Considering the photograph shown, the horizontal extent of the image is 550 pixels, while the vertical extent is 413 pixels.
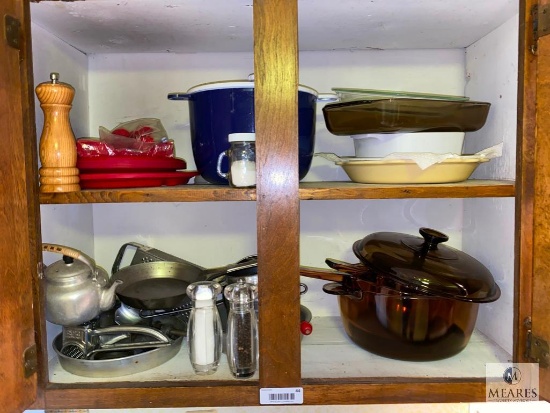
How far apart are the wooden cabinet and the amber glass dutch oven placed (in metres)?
0.07

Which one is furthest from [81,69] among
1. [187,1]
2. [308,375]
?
[308,375]

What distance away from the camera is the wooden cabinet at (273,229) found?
65cm

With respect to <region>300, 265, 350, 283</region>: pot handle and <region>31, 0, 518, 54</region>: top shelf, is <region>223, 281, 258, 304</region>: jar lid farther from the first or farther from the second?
<region>31, 0, 518, 54</region>: top shelf

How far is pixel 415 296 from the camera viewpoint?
2.52 feet

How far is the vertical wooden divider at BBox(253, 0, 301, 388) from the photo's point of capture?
665mm

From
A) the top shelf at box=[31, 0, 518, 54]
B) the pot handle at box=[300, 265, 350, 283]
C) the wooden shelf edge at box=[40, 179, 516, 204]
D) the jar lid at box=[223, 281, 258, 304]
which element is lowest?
the jar lid at box=[223, 281, 258, 304]

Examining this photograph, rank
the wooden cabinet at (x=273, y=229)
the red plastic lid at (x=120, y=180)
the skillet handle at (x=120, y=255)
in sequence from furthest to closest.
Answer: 1. the skillet handle at (x=120, y=255)
2. the red plastic lid at (x=120, y=180)
3. the wooden cabinet at (x=273, y=229)

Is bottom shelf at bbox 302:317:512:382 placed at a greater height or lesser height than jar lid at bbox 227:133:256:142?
lesser

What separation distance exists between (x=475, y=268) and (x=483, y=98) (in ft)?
1.25

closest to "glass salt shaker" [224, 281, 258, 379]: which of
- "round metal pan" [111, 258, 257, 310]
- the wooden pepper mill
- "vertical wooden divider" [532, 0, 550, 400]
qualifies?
"round metal pan" [111, 258, 257, 310]

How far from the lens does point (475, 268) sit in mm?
781

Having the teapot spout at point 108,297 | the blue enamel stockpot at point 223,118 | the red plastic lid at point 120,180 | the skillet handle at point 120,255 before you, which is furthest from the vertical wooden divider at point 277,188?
the skillet handle at point 120,255

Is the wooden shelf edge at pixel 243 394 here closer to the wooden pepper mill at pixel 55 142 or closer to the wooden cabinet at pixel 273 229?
the wooden cabinet at pixel 273 229

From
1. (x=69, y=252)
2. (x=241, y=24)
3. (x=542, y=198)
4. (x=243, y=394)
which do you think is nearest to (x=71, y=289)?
(x=69, y=252)
